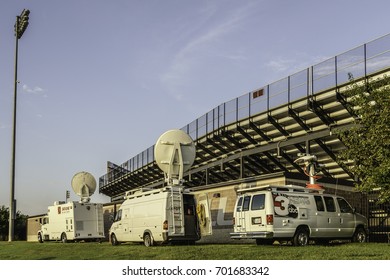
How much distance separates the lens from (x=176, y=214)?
21.4 m

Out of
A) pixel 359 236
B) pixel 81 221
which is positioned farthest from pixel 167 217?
pixel 81 221

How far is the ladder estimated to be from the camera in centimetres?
2122

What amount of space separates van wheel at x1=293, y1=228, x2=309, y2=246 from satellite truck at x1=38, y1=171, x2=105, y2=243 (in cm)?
1617

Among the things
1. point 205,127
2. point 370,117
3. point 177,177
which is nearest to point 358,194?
point 370,117

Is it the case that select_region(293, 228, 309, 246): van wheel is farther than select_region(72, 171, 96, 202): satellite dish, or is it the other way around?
select_region(72, 171, 96, 202): satellite dish

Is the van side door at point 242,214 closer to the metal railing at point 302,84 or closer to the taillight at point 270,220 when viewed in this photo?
the taillight at point 270,220

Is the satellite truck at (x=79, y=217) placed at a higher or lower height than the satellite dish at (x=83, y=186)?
lower

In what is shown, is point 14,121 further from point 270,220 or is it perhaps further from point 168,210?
point 270,220

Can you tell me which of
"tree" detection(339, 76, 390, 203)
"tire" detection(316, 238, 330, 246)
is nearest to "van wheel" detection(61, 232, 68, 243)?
"tire" detection(316, 238, 330, 246)

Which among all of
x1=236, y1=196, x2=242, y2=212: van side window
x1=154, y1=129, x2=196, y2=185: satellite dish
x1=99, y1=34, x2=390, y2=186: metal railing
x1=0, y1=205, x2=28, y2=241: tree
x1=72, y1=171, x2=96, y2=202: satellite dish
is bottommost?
x1=0, y1=205, x2=28, y2=241: tree

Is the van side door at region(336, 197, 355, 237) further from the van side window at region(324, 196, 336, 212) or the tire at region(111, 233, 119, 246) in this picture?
the tire at region(111, 233, 119, 246)

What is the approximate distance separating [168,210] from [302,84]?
14.3 m

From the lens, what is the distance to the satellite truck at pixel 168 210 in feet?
70.1

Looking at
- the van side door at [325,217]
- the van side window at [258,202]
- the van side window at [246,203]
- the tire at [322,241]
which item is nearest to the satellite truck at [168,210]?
the van side window at [246,203]
